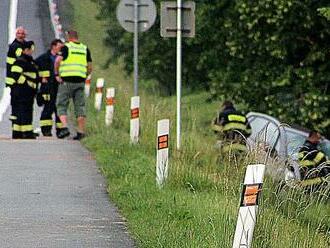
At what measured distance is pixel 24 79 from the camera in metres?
21.7

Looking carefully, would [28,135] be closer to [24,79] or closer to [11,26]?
[24,79]

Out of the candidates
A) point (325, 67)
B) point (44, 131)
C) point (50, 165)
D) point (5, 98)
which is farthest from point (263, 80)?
point (50, 165)

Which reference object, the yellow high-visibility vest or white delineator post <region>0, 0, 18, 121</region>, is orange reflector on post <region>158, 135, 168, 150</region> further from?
white delineator post <region>0, 0, 18, 121</region>

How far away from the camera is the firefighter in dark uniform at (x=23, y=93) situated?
21.6m

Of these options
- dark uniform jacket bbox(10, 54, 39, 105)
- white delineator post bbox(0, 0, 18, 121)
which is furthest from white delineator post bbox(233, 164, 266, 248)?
white delineator post bbox(0, 0, 18, 121)

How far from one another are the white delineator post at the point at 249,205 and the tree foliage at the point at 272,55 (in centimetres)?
1597

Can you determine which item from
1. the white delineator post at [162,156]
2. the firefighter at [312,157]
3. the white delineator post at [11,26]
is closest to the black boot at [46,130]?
the firefighter at [312,157]

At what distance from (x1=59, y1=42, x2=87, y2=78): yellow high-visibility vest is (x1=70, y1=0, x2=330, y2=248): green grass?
1.15 metres

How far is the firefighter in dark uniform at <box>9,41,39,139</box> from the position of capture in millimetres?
21578

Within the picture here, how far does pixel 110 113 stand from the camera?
22812 mm

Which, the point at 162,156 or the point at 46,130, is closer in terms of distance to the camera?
the point at 162,156

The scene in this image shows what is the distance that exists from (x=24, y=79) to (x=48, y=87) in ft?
2.28

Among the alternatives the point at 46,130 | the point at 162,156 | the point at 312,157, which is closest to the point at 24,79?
the point at 46,130

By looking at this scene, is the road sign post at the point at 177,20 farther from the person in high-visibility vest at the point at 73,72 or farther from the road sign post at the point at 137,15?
the road sign post at the point at 137,15
